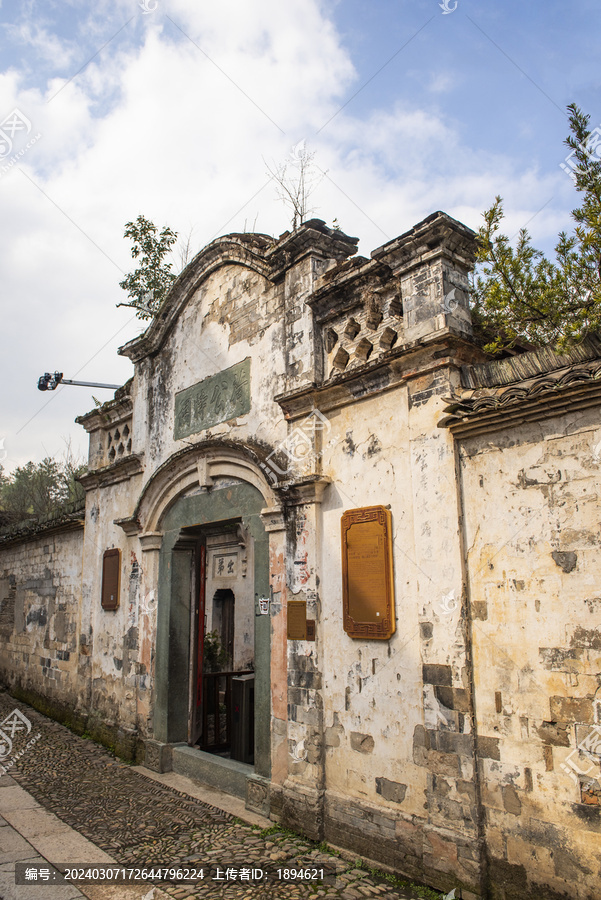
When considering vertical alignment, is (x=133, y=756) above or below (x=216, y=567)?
below

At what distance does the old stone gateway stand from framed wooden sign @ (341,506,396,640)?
18 mm

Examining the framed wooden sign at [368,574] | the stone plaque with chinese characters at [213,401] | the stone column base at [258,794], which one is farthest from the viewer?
the stone plaque with chinese characters at [213,401]

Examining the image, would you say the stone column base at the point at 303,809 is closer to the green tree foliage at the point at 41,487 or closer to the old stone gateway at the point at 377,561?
the old stone gateway at the point at 377,561

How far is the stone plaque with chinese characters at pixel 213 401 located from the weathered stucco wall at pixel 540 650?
124 inches

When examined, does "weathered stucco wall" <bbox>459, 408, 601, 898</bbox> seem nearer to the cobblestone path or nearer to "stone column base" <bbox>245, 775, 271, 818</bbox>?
the cobblestone path

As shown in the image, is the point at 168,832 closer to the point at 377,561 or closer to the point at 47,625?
the point at 377,561

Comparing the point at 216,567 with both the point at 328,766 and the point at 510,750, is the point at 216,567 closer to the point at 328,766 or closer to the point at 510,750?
the point at 328,766

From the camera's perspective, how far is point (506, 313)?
14.7 feet

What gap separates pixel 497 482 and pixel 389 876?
2.74m

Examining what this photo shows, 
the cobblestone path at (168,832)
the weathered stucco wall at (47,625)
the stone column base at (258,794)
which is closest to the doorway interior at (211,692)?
the cobblestone path at (168,832)

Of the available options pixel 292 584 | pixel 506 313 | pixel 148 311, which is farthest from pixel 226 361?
pixel 148 311

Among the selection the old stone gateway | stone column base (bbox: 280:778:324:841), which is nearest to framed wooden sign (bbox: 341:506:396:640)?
the old stone gateway

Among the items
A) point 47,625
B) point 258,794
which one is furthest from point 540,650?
point 47,625

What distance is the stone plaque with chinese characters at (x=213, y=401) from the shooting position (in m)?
6.47
